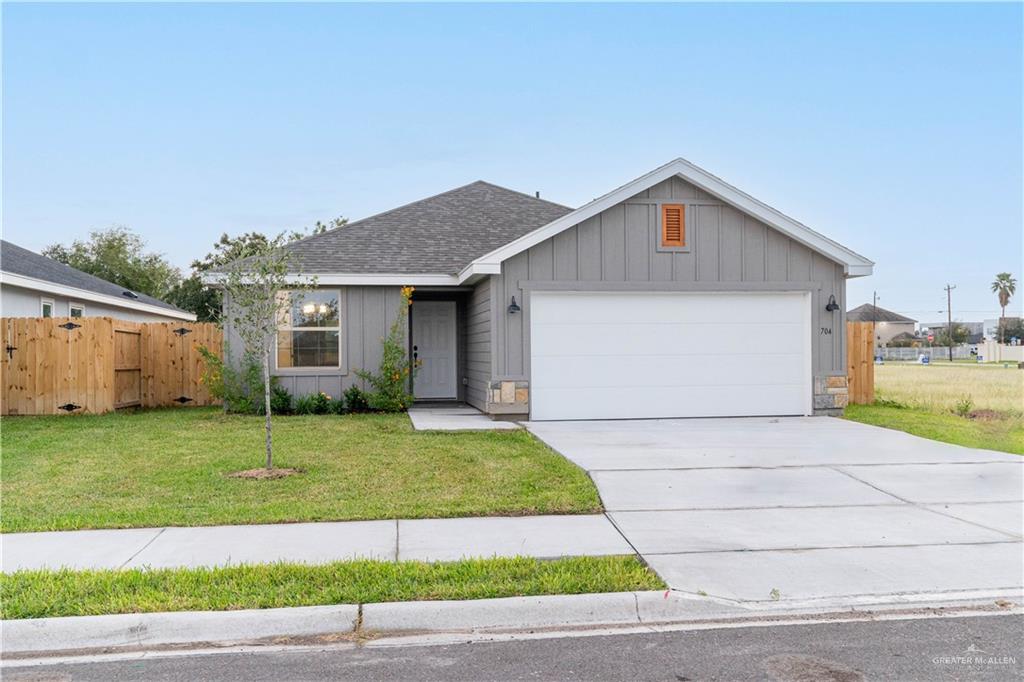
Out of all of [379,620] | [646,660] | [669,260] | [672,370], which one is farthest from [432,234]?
[646,660]

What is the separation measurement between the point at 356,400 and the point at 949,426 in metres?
10.3

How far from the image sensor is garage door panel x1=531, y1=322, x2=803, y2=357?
41.9 feet

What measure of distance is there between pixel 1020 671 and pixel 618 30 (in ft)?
40.3

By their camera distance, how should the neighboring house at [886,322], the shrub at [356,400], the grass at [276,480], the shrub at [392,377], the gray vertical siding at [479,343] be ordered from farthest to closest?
1. the neighboring house at [886,322]
2. the shrub at [356,400]
3. the shrub at [392,377]
4. the gray vertical siding at [479,343]
5. the grass at [276,480]

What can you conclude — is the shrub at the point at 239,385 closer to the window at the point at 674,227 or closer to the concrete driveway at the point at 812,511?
the concrete driveway at the point at 812,511

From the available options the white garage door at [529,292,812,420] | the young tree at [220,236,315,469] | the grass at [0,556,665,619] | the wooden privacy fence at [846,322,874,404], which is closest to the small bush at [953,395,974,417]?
the wooden privacy fence at [846,322,874,404]

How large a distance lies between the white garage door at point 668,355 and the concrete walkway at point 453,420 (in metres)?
0.99

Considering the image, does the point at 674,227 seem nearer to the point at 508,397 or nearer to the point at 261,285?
the point at 508,397

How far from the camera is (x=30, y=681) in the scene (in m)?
3.62

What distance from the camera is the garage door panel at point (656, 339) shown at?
41.9ft

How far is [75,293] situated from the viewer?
1931 centimetres

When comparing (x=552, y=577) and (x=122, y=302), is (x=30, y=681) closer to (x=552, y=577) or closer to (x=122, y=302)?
(x=552, y=577)

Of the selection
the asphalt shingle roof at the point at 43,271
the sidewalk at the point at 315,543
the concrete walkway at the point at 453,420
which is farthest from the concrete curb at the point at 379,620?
the asphalt shingle roof at the point at 43,271

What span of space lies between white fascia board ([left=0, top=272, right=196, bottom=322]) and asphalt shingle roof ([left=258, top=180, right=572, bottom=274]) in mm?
6329
